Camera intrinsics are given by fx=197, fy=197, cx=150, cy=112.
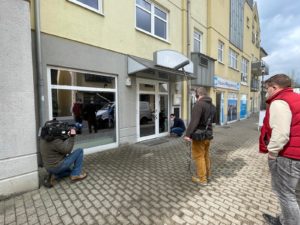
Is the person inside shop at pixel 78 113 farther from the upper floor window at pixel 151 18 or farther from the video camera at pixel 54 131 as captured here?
the upper floor window at pixel 151 18

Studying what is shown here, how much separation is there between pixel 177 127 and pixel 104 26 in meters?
5.10

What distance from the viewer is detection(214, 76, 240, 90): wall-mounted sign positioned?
13.0m

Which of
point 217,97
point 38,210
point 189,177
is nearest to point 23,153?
point 38,210

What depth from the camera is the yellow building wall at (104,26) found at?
4.93m

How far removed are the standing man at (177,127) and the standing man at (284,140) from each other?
253 inches

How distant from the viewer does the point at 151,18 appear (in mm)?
7969

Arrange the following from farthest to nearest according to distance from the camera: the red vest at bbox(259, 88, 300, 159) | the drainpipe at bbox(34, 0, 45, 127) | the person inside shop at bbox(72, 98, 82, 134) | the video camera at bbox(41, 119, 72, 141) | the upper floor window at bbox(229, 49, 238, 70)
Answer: the upper floor window at bbox(229, 49, 238, 70) < the person inside shop at bbox(72, 98, 82, 134) < the drainpipe at bbox(34, 0, 45, 127) < the video camera at bbox(41, 119, 72, 141) < the red vest at bbox(259, 88, 300, 159)

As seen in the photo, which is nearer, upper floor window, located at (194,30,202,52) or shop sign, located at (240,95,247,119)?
upper floor window, located at (194,30,202,52)

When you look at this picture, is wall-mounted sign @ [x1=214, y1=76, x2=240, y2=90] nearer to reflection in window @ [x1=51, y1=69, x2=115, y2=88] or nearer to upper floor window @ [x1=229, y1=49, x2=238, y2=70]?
upper floor window @ [x1=229, y1=49, x2=238, y2=70]

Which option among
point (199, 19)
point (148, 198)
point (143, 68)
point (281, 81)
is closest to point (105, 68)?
point (143, 68)

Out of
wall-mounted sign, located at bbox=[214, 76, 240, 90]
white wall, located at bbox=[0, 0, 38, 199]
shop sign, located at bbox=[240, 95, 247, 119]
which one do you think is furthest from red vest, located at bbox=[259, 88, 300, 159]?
shop sign, located at bbox=[240, 95, 247, 119]

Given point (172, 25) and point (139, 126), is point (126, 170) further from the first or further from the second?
point (172, 25)

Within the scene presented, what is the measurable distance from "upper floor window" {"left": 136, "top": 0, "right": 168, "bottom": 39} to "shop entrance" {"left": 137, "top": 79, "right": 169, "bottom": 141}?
2.09 m

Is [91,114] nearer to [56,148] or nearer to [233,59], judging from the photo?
[56,148]
